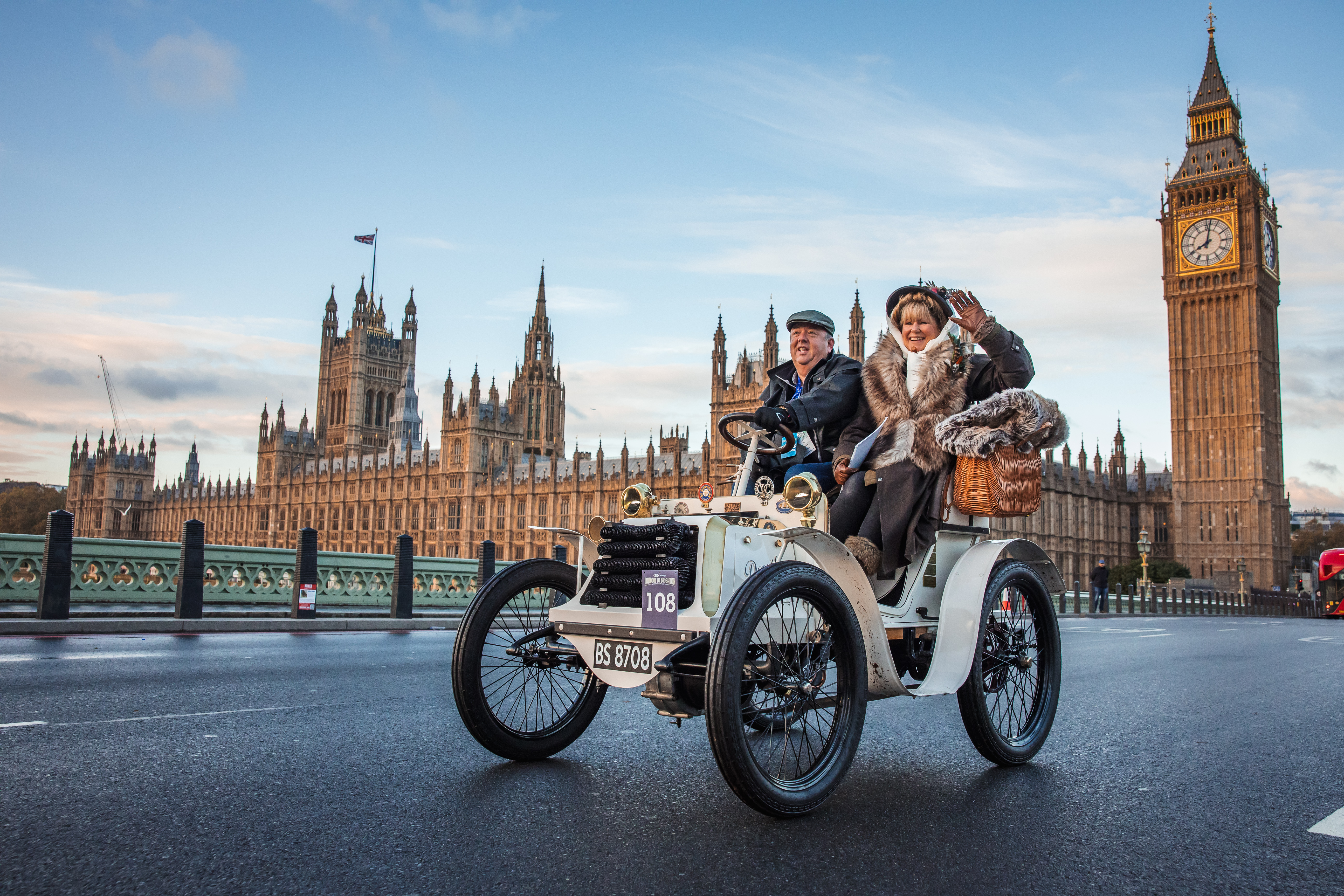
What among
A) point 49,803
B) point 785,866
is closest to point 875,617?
point 785,866

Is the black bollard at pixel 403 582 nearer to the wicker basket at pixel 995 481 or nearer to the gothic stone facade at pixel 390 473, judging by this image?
the wicker basket at pixel 995 481

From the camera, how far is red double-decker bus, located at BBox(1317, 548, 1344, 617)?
34844 mm

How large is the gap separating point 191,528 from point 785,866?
427 inches

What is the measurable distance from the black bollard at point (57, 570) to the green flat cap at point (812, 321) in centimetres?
865

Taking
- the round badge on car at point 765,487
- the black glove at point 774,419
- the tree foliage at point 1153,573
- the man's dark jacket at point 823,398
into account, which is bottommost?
the tree foliage at point 1153,573

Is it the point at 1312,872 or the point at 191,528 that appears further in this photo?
the point at 191,528

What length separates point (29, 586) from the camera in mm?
11922

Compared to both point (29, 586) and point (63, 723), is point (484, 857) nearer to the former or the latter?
point (63, 723)

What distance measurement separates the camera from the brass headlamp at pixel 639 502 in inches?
145

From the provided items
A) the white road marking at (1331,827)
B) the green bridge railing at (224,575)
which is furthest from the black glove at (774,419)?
the green bridge railing at (224,575)

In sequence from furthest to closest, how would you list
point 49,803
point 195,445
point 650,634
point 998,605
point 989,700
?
point 195,445
point 989,700
point 998,605
point 650,634
point 49,803

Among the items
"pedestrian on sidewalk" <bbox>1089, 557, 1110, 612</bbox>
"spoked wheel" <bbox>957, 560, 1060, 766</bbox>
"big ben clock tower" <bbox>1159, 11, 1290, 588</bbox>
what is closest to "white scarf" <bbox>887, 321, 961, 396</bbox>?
"spoked wheel" <bbox>957, 560, 1060, 766</bbox>

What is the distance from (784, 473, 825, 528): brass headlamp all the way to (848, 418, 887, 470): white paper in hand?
0.51m

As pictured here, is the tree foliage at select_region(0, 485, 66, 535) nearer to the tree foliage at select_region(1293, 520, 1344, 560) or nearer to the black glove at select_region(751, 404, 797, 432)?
the black glove at select_region(751, 404, 797, 432)
